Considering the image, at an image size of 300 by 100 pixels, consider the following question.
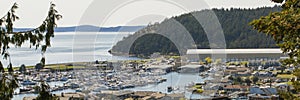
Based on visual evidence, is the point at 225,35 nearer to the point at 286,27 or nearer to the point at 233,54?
the point at 233,54

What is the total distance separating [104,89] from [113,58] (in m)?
8.71

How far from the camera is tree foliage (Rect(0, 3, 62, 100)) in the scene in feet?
8.53

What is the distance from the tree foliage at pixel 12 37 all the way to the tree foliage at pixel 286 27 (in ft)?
4.12

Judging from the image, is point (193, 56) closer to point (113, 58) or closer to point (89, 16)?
point (113, 58)

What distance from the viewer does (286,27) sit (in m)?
2.39

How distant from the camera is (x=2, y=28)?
2604mm

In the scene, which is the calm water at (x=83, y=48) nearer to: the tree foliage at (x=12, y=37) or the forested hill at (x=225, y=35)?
the forested hill at (x=225, y=35)

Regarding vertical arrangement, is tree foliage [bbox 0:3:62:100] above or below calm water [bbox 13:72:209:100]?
above

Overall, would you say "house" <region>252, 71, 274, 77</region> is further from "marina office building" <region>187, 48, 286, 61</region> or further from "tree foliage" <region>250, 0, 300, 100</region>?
"tree foliage" <region>250, 0, 300, 100</region>

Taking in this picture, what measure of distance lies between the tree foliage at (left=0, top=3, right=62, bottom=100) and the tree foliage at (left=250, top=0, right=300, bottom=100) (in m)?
1.26

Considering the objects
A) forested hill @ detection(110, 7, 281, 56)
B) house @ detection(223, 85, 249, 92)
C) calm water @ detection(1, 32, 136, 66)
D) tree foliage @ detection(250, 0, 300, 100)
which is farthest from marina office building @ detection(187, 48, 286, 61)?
tree foliage @ detection(250, 0, 300, 100)

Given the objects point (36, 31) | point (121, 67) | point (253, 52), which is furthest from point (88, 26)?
point (36, 31)

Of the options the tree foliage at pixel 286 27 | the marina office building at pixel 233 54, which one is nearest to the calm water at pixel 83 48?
the marina office building at pixel 233 54

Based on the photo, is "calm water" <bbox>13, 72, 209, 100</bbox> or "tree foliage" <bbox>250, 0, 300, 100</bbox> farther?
"calm water" <bbox>13, 72, 209, 100</bbox>
